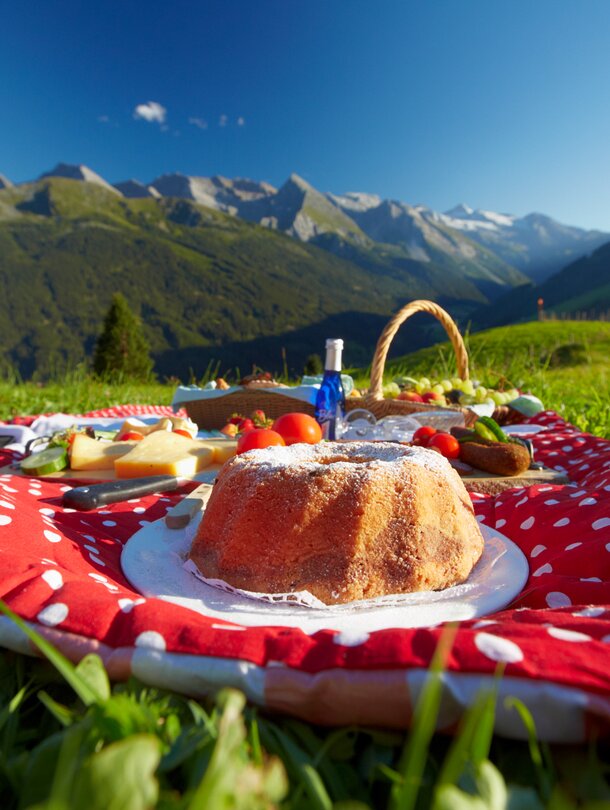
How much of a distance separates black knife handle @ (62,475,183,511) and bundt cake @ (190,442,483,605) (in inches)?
28.8

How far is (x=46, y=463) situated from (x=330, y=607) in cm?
214

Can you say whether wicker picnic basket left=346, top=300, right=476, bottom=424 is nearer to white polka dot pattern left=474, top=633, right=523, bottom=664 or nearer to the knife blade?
the knife blade

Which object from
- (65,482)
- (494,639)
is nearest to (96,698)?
(494,639)

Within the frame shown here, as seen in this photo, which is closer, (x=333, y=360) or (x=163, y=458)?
(x=163, y=458)

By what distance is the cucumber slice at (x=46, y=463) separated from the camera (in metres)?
2.89

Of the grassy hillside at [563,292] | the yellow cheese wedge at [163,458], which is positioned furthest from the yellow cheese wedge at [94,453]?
the grassy hillside at [563,292]

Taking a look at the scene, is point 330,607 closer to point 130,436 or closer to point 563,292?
point 130,436

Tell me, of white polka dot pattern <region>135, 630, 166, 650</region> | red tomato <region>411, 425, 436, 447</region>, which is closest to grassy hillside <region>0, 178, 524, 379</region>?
red tomato <region>411, 425, 436, 447</region>

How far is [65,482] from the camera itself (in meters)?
2.80

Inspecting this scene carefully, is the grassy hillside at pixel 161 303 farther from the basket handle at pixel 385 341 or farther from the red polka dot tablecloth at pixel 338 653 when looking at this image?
the red polka dot tablecloth at pixel 338 653

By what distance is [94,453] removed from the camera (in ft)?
10.1

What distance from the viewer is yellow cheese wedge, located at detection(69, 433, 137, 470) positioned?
3.01 meters

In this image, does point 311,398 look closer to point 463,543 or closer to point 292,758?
point 463,543

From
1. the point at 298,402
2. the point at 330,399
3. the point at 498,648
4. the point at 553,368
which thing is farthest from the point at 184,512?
the point at 553,368
